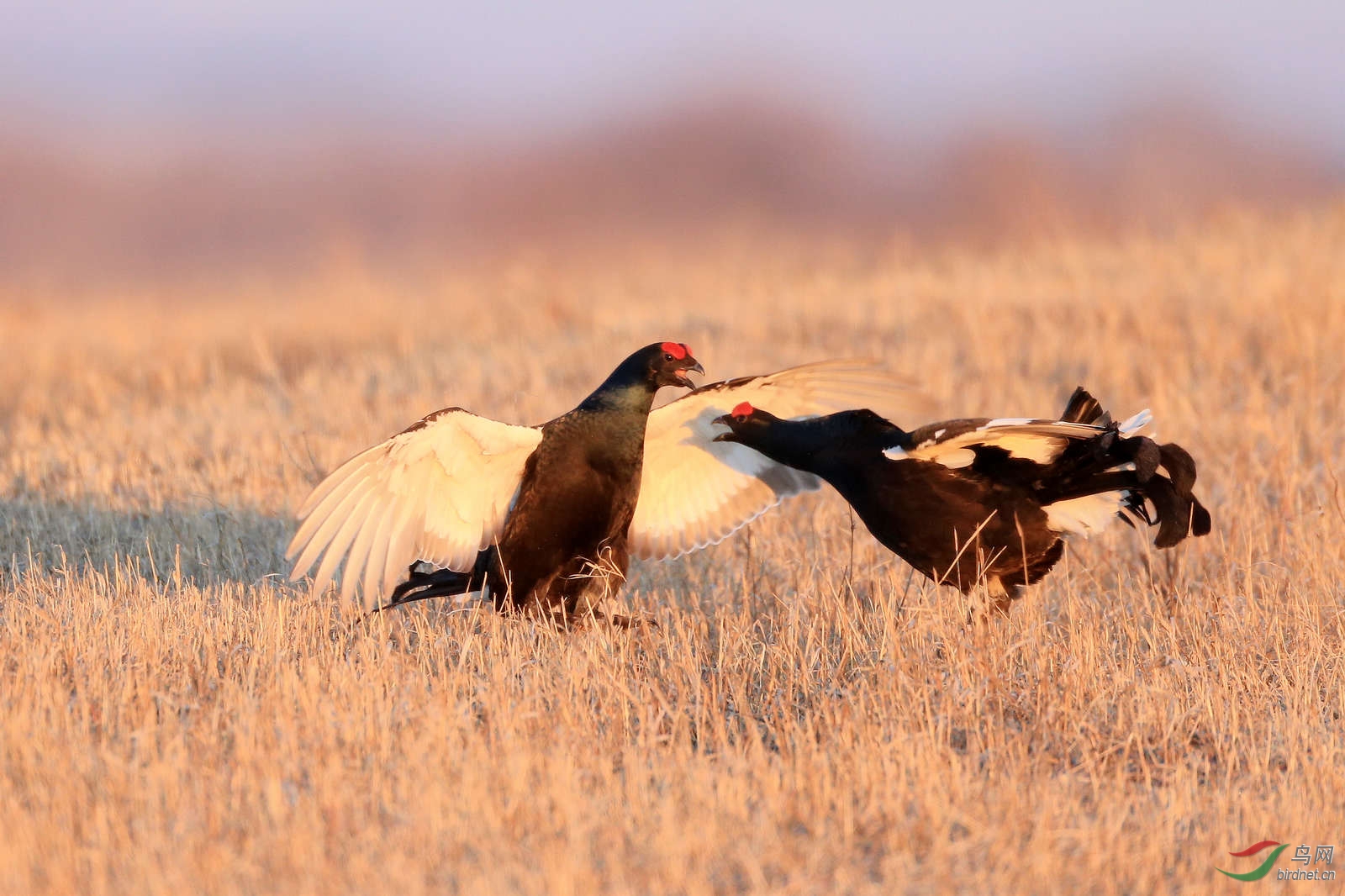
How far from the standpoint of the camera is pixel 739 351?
11.3 meters

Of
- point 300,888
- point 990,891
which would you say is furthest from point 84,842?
point 990,891

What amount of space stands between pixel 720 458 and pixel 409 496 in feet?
4.39

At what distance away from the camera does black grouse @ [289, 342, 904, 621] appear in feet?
15.8

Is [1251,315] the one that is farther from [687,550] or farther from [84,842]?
[84,842]

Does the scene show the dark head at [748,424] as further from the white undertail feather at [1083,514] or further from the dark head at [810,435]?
the white undertail feather at [1083,514]

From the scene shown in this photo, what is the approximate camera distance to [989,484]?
4801 mm

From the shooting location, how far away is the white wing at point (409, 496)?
472cm

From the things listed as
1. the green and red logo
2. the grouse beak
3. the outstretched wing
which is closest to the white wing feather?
the outstretched wing

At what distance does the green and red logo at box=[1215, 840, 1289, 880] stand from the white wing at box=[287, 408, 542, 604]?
2.64 metres

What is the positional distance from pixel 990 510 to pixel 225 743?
2.63 m

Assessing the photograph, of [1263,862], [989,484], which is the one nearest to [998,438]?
[989,484]

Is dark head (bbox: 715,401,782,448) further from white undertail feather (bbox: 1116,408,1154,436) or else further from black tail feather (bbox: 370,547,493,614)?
white undertail feather (bbox: 1116,408,1154,436)

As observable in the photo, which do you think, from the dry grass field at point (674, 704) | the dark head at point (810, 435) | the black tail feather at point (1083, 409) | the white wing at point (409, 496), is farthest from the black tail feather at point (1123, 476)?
the white wing at point (409, 496)

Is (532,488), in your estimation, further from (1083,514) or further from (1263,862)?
(1263,862)
